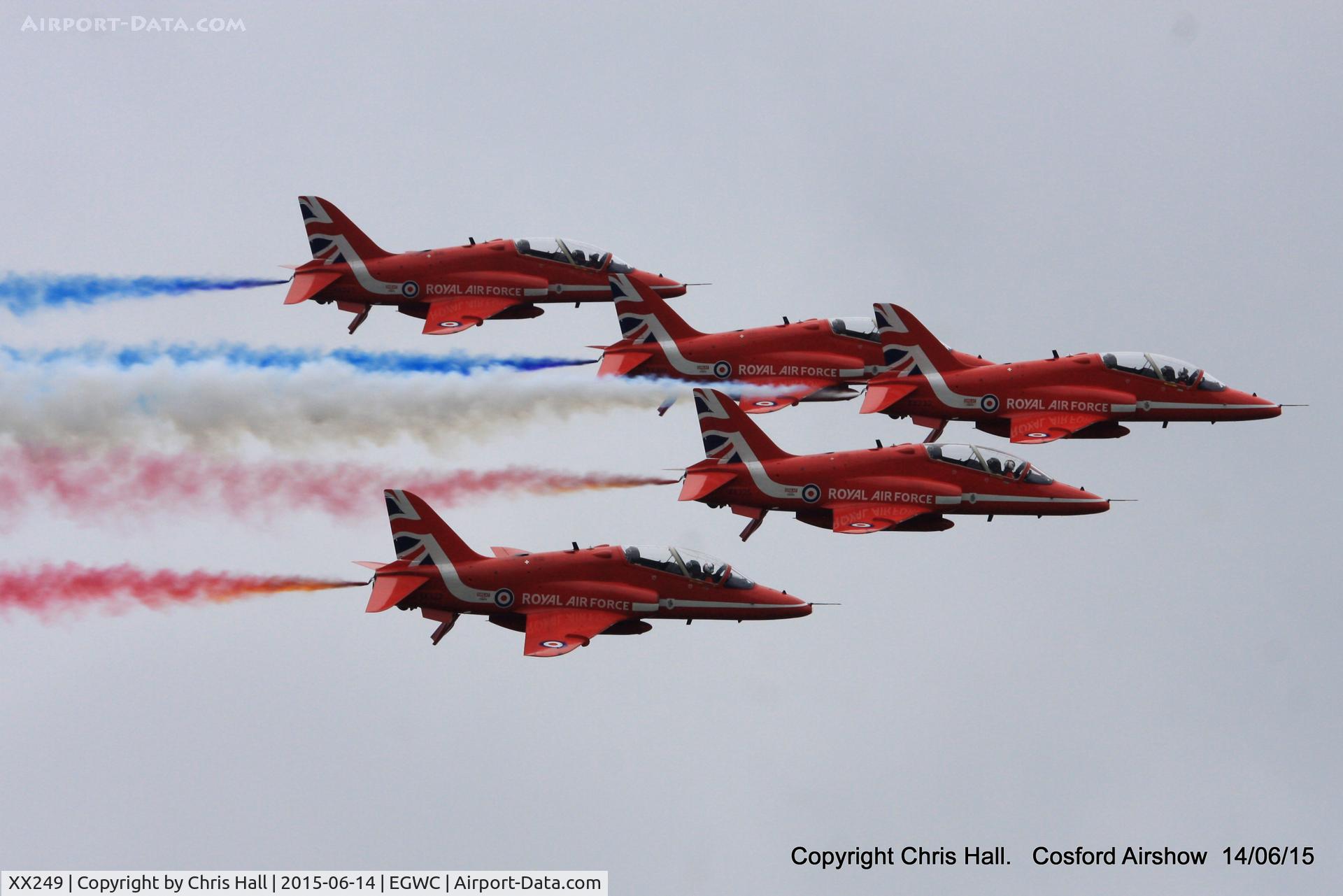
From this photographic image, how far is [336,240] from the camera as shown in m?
109

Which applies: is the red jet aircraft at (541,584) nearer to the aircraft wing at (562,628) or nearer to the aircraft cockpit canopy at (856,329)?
the aircraft wing at (562,628)

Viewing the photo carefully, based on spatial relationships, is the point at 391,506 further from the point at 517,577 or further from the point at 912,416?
the point at 912,416

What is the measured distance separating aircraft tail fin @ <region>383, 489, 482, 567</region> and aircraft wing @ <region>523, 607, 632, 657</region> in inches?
103

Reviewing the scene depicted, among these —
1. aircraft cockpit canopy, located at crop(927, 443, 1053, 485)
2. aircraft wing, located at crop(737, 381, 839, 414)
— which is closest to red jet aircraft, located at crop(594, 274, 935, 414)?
aircraft wing, located at crop(737, 381, 839, 414)

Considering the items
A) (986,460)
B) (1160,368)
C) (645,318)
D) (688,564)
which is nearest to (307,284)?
(645,318)

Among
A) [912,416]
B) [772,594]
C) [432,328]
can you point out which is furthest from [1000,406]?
[432,328]

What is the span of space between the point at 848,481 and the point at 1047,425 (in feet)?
22.8

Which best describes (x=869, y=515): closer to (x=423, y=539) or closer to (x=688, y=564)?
(x=688, y=564)

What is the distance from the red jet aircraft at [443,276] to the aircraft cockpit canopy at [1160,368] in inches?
576

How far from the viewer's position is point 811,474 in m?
100

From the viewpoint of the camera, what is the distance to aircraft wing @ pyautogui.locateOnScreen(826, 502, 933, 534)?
3935 inches

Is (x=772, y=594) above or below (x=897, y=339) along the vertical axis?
below

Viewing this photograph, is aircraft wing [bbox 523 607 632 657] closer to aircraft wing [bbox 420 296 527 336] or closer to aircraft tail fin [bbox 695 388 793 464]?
aircraft tail fin [bbox 695 388 793 464]

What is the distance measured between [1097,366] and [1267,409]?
217 inches
